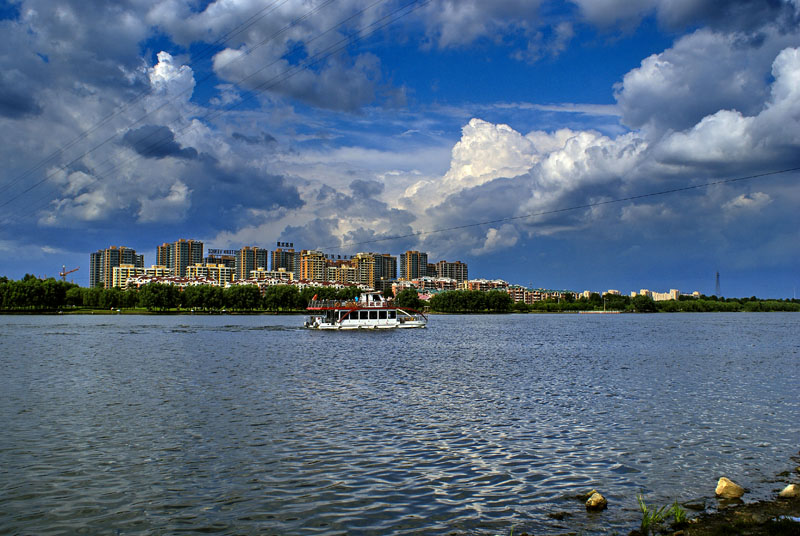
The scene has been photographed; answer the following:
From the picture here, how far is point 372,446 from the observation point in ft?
71.7

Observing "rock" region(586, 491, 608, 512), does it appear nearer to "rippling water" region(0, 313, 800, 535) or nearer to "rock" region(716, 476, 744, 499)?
"rippling water" region(0, 313, 800, 535)

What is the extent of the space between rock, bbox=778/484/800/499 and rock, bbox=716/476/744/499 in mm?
944

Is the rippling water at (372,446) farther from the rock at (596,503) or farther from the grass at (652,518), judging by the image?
the grass at (652,518)

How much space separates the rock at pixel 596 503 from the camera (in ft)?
49.5

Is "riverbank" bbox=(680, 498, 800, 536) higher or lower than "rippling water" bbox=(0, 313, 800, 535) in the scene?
higher

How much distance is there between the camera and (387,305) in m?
120

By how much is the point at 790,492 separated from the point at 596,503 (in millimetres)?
5258

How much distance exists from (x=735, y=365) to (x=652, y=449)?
3667cm

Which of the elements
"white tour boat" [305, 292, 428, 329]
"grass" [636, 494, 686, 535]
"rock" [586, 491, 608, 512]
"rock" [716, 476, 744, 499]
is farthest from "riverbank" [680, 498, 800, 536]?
"white tour boat" [305, 292, 428, 329]

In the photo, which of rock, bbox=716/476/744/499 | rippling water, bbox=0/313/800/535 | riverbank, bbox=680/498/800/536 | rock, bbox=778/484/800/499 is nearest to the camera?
riverbank, bbox=680/498/800/536

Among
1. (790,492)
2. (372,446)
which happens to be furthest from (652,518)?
(372,446)

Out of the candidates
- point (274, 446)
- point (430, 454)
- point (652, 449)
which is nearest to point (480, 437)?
point (430, 454)

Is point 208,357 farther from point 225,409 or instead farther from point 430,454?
point 430,454

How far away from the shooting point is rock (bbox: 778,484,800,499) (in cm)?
1552
